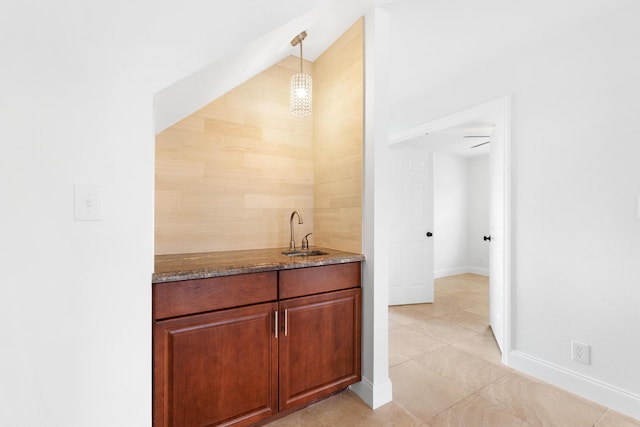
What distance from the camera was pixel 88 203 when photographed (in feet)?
3.71

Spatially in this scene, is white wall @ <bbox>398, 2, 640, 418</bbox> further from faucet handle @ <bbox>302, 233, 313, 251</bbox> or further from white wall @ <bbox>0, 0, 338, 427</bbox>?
white wall @ <bbox>0, 0, 338, 427</bbox>

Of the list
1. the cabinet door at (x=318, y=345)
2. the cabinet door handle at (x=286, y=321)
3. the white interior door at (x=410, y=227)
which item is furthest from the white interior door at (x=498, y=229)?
the cabinet door handle at (x=286, y=321)

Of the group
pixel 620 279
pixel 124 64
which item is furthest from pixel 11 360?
pixel 620 279

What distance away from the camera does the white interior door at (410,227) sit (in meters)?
3.92

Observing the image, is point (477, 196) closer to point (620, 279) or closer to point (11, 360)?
point (620, 279)

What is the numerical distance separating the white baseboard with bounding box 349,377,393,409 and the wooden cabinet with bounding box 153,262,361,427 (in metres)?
0.08

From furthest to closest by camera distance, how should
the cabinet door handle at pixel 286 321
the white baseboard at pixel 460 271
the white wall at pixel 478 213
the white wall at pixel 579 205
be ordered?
1. the white wall at pixel 478 213
2. the white baseboard at pixel 460 271
3. the white wall at pixel 579 205
4. the cabinet door handle at pixel 286 321

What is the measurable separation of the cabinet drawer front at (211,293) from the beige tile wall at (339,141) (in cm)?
75

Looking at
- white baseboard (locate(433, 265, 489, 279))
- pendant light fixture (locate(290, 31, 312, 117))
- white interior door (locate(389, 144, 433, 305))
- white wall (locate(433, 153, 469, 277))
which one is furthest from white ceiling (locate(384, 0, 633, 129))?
white baseboard (locate(433, 265, 489, 279))

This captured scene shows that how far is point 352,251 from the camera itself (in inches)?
82.0

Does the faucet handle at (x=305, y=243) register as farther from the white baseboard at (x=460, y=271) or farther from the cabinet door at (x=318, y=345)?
the white baseboard at (x=460, y=271)

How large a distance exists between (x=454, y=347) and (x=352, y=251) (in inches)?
59.3

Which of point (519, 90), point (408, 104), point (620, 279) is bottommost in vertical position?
point (620, 279)

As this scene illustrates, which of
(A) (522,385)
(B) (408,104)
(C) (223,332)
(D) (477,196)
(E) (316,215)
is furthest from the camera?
(D) (477,196)
